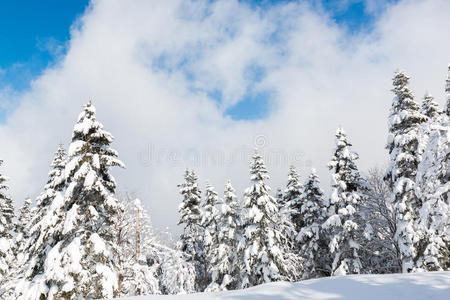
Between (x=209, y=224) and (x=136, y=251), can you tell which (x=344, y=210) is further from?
(x=136, y=251)

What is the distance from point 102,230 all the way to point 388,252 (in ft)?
65.8

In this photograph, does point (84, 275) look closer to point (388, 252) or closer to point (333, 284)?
point (333, 284)

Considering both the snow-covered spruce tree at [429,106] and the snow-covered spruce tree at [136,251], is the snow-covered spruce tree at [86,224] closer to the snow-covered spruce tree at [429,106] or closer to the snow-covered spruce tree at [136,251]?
the snow-covered spruce tree at [136,251]

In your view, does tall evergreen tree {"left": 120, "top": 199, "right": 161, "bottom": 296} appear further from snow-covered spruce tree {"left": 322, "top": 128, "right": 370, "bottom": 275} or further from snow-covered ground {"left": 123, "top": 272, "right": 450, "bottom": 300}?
snow-covered spruce tree {"left": 322, "top": 128, "right": 370, "bottom": 275}

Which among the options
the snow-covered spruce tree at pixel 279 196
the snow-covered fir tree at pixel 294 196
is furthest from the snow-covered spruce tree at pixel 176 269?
the snow-covered spruce tree at pixel 279 196

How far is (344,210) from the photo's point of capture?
2183cm

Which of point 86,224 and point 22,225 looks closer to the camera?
point 86,224

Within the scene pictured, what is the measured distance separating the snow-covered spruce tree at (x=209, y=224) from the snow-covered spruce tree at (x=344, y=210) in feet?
33.1

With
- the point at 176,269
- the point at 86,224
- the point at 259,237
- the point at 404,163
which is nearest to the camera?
the point at 86,224

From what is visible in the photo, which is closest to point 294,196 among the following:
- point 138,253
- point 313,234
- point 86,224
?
point 313,234

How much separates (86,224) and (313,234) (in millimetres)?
18661

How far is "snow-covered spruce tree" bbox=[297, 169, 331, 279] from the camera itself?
25.6 m

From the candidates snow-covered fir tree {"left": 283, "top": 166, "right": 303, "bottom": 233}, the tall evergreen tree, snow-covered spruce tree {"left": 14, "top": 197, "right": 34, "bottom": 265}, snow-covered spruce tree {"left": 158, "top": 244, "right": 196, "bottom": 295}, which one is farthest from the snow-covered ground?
snow-covered spruce tree {"left": 14, "top": 197, "right": 34, "bottom": 265}

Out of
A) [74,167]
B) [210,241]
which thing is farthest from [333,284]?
[210,241]
